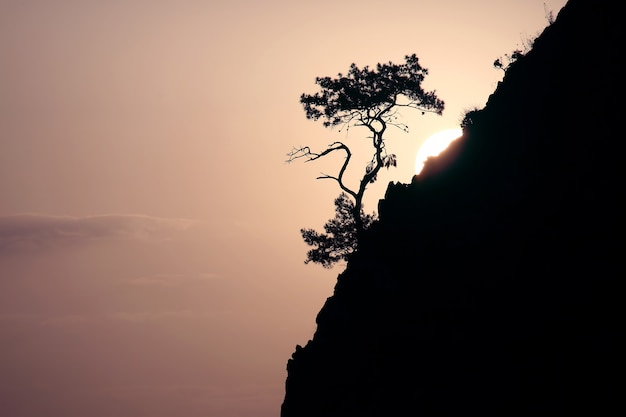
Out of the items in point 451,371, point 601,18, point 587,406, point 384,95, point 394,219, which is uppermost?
point 384,95

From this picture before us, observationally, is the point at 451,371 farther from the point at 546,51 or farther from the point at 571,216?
the point at 546,51

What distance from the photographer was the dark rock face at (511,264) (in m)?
26.0

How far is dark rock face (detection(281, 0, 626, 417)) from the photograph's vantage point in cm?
2598

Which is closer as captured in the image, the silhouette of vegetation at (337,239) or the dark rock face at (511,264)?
the dark rock face at (511,264)

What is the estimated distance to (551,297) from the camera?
27359 mm

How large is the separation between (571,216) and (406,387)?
→ 10203 millimetres

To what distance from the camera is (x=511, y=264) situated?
29922mm

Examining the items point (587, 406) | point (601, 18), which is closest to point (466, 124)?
point (601, 18)

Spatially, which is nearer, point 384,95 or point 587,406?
point 587,406

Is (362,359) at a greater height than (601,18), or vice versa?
(601,18)

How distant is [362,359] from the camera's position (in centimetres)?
3712

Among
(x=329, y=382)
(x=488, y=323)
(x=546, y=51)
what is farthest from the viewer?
(x=329, y=382)

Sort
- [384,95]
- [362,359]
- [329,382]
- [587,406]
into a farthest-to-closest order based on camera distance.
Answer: [384,95] < [329,382] < [362,359] < [587,406]

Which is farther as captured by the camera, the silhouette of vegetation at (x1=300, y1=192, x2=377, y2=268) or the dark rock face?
the silhouette of vegetation at (x1=300, y1=192, x2=377, y2=268)
